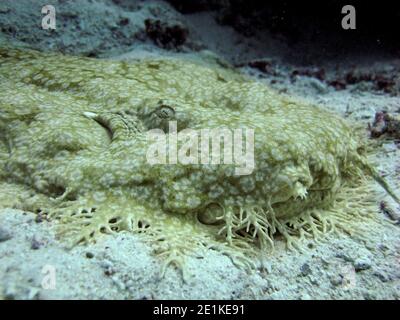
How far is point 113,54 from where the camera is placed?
827 centimetres

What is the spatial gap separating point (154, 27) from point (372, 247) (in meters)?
6.96

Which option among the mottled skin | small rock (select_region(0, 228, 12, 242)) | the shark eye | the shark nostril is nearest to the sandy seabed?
small rock (select_region(0, 228, 12, 242))

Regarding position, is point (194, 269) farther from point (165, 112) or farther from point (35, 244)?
point (165, 112)

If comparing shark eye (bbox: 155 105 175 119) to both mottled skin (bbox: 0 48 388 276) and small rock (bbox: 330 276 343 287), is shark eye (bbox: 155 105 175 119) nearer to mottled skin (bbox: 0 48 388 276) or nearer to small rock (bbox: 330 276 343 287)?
mottled skin (bbox: 0 48 388 276)

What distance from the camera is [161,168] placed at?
4.25 m

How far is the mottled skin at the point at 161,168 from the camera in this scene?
161 inches

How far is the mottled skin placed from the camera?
161 inches

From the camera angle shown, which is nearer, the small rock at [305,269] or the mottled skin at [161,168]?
the small rock at [305,269]

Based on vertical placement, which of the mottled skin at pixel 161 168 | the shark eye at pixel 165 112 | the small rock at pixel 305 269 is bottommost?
the small rock at pixel 305 269

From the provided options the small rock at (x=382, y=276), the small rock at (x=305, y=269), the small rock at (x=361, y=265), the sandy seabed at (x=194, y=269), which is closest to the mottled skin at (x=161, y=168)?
the sandy seabed at (x=194, y=269)

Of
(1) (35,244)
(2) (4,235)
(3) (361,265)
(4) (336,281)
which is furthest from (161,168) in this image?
(3) (361,265)

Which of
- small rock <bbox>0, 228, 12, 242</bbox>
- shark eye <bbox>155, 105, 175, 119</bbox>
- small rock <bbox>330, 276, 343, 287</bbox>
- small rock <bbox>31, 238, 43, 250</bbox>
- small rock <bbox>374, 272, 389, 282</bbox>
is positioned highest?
shark eye <bbox>155, 105, 175, 119</bbox>

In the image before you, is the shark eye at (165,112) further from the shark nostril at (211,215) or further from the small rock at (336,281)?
the small rock at (336,281)
